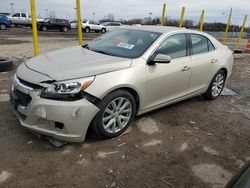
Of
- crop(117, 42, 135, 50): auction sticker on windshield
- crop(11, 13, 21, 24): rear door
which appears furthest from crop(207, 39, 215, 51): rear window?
crop(11, 13, 21, 24): rear door

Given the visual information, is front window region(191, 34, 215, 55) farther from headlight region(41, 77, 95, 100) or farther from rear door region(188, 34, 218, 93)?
headlight region(41, 77, 95, 100)

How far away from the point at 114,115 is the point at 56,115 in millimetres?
849

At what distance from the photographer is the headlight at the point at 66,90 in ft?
9.43

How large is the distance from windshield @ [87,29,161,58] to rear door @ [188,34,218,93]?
0.93 metres

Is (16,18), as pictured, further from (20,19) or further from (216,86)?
(216,86)

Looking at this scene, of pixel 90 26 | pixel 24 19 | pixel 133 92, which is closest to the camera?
pixel 133 92

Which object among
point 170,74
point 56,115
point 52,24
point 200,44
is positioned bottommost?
point 52,24

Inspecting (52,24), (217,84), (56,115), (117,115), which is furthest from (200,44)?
(52,24)

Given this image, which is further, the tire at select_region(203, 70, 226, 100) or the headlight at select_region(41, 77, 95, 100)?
the tire at select_region(203, 70, 226, 100)

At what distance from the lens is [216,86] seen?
528 centimetres

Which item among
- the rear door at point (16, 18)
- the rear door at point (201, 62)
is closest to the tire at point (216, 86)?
the rear door at point (201, 62)

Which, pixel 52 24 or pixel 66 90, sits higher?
pixel 66 90

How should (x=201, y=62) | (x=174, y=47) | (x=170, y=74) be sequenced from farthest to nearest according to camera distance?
(x=201, y=62), (x=174, y=47), (x=170, y=74)

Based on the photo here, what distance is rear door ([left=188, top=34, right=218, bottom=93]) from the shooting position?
4.43 meters
